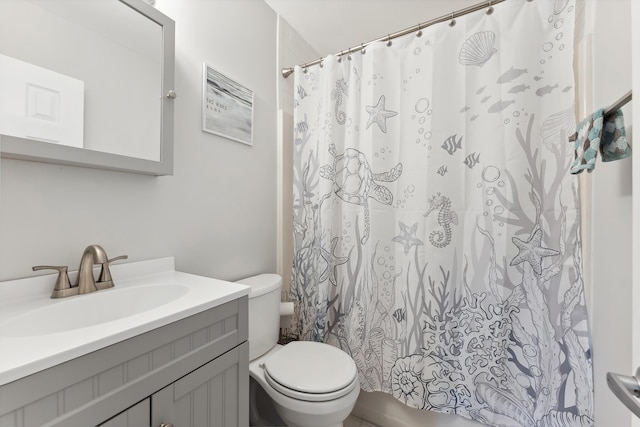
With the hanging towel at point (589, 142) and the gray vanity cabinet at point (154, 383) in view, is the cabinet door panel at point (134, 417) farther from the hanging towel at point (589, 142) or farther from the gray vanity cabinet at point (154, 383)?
the hanging towel at point (589, 142)

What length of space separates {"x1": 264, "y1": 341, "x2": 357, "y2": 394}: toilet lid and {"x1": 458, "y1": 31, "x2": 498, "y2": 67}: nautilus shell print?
1.47 metres

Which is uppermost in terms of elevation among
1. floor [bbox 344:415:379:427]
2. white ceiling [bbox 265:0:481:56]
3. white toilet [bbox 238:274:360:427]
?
white ceiling [bbox 265:0:481:56]

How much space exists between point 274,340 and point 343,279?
0.48 metres

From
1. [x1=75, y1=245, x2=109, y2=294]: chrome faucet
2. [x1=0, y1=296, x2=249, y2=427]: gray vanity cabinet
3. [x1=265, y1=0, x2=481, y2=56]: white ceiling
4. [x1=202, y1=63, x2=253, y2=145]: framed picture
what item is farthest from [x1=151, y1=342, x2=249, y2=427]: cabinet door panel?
[x1=265, y1=0, x2=481, y2=56]: white ceiling

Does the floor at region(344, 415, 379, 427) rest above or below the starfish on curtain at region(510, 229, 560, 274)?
below

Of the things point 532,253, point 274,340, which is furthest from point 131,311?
point 532,253

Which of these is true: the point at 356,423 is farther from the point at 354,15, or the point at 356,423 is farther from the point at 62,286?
the point at 354,15

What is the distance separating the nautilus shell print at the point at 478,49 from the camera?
112 cm

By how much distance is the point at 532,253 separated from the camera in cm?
106

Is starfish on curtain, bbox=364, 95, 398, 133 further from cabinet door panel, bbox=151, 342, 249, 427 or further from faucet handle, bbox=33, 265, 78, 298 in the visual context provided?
faucet handle, bbox=33, 265, 78, 298

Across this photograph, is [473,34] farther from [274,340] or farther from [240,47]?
[274,340]

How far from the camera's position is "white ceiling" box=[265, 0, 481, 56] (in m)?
1.53

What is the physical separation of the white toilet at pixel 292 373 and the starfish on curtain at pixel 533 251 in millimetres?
863

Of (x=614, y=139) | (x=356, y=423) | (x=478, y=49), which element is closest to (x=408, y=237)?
(x=614, y=139)
